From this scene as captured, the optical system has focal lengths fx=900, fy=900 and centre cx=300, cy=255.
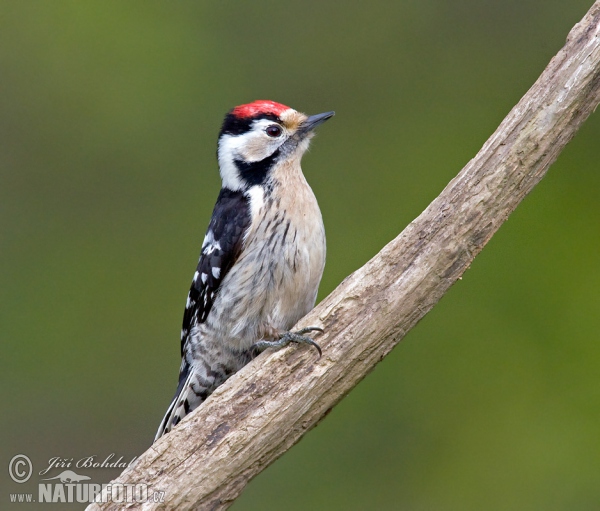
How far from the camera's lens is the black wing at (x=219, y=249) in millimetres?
3674

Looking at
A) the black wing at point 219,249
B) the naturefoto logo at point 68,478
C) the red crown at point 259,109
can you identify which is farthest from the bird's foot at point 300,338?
the naturefoto logo at point 68,478

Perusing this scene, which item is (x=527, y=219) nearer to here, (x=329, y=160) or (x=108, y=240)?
(x=329, y=160)

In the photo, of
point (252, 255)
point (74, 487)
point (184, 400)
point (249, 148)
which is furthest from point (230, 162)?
point (74, 487)

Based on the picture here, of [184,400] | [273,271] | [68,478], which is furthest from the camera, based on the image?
[68,478]

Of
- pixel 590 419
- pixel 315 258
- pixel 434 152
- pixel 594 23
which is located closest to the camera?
pixel 594 23

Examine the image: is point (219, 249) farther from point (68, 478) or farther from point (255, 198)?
point (68, 478)

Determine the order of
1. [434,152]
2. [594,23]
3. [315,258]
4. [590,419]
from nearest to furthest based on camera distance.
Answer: [594,23]
[315,258]
[590,419]
[434,152]

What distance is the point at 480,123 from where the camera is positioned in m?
6.36

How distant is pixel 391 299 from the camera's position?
10.4 ft

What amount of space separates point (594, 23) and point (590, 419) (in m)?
3.25

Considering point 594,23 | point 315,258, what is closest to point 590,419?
point 315,258

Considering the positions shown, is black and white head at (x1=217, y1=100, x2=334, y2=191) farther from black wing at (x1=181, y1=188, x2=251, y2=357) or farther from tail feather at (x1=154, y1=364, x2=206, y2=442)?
tail feather at (x1=154, y1=364, x2=206, y2=442)

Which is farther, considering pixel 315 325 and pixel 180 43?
pixel 180 43
